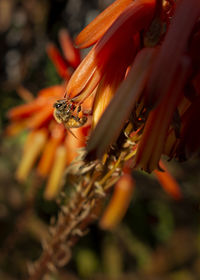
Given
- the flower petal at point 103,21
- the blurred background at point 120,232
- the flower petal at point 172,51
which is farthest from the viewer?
the blurred background at point 120,232

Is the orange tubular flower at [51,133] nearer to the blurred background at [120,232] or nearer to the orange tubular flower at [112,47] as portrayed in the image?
the blurred background at [120,232]

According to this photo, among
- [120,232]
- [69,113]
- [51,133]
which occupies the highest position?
[69,113]

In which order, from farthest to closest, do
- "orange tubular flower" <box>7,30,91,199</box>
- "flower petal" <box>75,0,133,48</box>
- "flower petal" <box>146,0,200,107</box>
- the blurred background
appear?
1. the blurred background
2. "orange tubular flower" <box>7,30,91,199</box>
3. "flower petal" <box>75,0,133,48</box>
4. "flower petal" <box>146,0,200,107</box>

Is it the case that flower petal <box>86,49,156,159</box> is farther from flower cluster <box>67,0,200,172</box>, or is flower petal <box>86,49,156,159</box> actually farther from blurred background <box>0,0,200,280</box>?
blurred background <box>0,0,200,280</box>

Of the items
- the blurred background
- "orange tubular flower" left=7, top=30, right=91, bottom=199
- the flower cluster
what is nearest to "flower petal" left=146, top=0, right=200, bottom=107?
the flower cluster

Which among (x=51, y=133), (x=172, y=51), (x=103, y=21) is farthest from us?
(x=51, y=133)

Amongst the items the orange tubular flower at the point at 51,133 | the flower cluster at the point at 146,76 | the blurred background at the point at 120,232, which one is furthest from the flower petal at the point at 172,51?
the blurred background at the point at 120,232

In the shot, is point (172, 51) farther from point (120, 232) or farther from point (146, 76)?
point (120, 232)

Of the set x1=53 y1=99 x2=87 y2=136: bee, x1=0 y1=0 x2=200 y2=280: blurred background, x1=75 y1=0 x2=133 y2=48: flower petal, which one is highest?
x1=75 y1=0 x2=133 y2=48: flower petal

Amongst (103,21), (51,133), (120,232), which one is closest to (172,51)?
(103,21)

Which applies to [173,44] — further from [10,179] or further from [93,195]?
[10,179]
